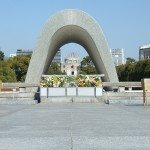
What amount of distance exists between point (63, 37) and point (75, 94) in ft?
57.5

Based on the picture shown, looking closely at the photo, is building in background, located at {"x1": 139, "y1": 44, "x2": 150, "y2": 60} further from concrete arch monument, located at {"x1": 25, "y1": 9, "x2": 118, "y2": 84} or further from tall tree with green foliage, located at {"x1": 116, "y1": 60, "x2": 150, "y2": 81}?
concrete arch monument, located at {"x1": 25, "y1": 9, "x2": 118, "y2": 84}

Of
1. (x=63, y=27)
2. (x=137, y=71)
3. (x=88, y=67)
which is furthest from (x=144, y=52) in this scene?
(x=63, y=27)

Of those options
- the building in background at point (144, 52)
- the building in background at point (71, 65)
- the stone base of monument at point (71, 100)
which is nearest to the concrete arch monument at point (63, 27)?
the stone base of monument at point (71, 100)

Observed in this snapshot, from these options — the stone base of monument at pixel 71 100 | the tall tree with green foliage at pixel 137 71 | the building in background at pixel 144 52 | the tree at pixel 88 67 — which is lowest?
the stone base of monument at pixel 71 100

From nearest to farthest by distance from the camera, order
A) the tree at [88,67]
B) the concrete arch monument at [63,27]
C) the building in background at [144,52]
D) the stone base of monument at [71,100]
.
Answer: the stone base of monument at [71,100] → the concrete arch monument at [63,27] → the tree at [88,67] → the building in background at [144,52]

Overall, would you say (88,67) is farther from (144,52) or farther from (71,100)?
(71,100)

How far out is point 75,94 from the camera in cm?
2147

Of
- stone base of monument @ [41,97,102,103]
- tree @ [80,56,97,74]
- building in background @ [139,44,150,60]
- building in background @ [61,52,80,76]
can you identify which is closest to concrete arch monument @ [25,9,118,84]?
stone base of monument @ [41,97,102,103]

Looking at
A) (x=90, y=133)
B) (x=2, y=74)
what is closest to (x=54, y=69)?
(x=2, y=74)

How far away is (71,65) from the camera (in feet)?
431

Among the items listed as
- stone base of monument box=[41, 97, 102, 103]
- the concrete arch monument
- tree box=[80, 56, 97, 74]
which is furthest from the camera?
tree box=[80, 56, 97, 74]

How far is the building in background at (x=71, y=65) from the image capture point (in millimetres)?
121713

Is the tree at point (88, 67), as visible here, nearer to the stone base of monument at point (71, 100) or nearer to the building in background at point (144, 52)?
the building in background at point (144, 52)

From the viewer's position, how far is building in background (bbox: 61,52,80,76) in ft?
399
